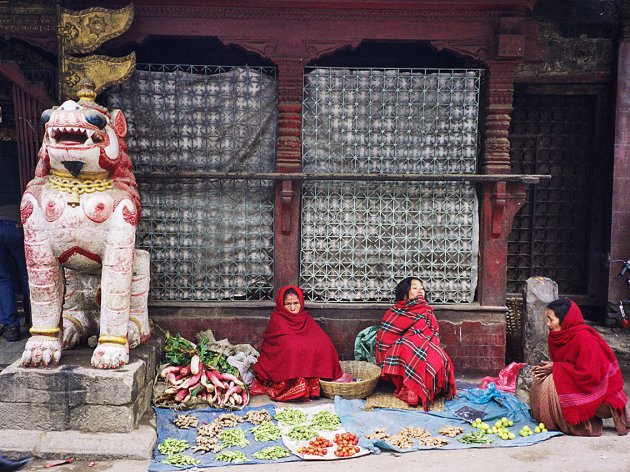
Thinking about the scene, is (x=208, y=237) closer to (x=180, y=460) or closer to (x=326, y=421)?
(x=326, y=421)

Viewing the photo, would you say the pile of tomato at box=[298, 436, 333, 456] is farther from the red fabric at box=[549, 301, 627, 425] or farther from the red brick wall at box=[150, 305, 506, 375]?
the red fabric at box=[549, 301, 627, 425]

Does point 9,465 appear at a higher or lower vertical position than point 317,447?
higher

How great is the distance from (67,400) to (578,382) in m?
4.02

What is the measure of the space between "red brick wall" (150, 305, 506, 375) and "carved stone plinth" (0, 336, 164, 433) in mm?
1701

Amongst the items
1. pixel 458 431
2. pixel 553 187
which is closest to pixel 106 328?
pixel 458 431

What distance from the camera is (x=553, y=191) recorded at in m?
8.20

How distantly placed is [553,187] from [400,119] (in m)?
2.68

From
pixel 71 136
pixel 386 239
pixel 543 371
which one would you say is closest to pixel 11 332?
pixel 71 136

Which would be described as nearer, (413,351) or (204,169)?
(413,351)

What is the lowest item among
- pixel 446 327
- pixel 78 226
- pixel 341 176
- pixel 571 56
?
pixel 446 327

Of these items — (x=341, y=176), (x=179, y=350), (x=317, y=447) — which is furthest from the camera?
(x=341, y=176)

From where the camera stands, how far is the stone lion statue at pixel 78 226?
16.5 feet

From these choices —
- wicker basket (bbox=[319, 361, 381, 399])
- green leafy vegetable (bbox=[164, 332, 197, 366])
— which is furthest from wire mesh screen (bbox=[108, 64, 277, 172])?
wicker basket (bbox=[319, 361, 381, 399])

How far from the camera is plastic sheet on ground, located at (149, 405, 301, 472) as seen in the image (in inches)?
186
